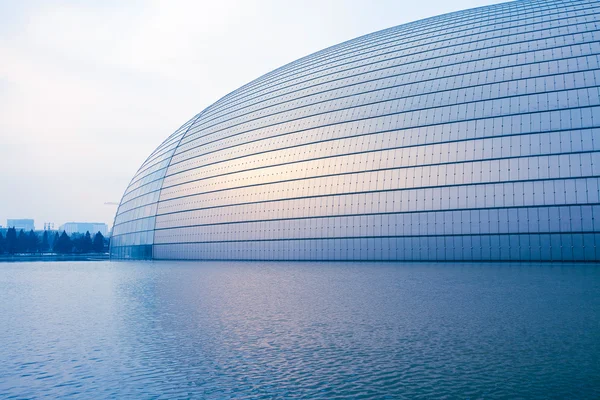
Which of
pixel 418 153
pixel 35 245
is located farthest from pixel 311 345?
pixel 35 245

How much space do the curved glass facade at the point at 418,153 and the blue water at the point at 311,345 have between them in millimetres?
18141

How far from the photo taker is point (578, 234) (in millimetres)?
34125

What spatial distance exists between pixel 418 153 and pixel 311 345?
108ft

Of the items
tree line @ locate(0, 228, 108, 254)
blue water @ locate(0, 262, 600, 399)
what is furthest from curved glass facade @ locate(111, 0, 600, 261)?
tree line @ locate(0, 228, 108, 254)

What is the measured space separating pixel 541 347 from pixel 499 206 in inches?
1134

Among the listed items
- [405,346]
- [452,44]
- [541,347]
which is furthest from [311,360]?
[452,44]

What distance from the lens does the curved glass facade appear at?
3616 cm

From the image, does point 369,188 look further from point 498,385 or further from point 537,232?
point 498,385

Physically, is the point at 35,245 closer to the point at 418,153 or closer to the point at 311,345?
the point at 418,153

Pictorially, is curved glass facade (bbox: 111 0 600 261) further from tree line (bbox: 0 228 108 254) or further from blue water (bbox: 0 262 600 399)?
tree line (bbox: 0 228 108 254)

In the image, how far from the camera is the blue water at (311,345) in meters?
7.75

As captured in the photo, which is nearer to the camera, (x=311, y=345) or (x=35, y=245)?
(x=311, y=345)

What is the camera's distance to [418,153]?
4169 centimetres

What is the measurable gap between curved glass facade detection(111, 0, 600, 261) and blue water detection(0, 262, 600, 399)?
18141 mm
